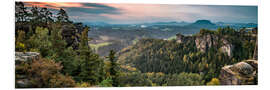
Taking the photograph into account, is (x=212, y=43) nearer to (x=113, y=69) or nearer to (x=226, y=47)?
(x=226, y=47)

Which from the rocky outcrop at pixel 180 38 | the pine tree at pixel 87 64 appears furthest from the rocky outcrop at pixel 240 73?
the pine tree at pixel 87 64

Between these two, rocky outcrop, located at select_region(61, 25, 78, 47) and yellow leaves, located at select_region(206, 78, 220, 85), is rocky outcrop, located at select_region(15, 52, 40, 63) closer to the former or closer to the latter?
rocky outcrop, located at select_region(61, 25, 78, 47)

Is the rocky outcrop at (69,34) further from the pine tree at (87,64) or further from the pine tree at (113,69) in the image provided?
the pine tree at (113,69)

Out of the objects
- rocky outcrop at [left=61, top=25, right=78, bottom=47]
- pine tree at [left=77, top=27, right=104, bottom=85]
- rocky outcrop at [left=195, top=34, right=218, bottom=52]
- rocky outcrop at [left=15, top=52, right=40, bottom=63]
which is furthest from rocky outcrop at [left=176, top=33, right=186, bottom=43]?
rocky outcrop at [left=15, top=52, right=40, bottom=63]

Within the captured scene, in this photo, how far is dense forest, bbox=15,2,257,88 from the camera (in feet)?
→ 32.7

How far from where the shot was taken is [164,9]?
10.8 m

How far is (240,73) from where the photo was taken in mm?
10500

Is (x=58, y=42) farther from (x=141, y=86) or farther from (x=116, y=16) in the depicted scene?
(x=141, y=86)

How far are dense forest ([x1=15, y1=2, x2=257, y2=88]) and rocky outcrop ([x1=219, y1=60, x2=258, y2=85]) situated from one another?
A: 0.78 feet

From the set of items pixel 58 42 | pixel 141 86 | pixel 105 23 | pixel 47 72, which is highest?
pixel 105 23

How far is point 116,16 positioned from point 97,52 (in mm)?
1723

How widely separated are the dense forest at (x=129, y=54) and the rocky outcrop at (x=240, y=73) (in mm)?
237
